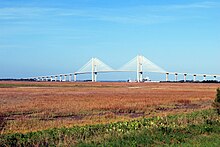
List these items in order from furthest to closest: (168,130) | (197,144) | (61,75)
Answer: (61,75) < (168,130) < (197,144)

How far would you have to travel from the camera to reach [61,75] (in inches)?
7087

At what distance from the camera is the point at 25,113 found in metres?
29.4

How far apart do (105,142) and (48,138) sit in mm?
2617

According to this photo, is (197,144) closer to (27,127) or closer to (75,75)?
(27,127)

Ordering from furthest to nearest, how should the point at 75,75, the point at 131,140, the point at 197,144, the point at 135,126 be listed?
the point at 75,75 < the point at 135,126 < the point at 131,140 < the point at 197,144

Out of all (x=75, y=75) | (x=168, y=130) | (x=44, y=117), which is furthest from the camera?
(x=75, y=75)

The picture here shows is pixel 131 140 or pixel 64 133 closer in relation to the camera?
pixel 131 140

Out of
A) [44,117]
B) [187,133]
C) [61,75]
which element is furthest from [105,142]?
[61,75]

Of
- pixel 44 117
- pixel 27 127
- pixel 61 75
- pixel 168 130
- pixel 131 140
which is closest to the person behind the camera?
pixel 131 140

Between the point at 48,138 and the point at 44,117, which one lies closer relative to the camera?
the point at 48,138

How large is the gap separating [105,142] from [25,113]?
16996 mm

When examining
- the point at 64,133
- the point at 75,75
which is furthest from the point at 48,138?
the point at 75,75

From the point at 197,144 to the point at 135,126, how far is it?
554 cm

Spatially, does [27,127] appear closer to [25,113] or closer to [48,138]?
[48,138]
